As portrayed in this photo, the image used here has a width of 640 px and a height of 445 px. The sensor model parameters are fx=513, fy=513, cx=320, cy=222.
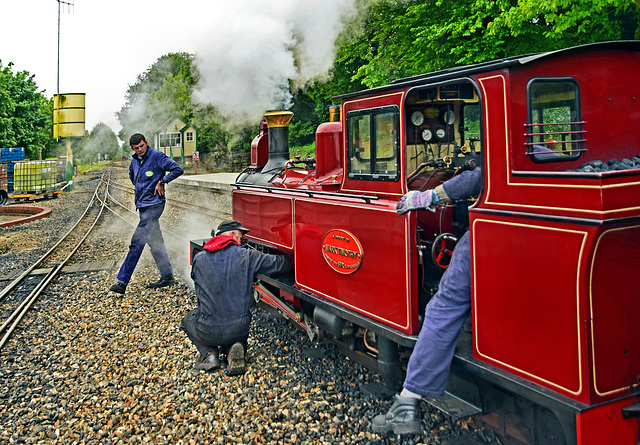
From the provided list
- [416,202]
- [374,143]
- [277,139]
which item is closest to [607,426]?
[416,202]

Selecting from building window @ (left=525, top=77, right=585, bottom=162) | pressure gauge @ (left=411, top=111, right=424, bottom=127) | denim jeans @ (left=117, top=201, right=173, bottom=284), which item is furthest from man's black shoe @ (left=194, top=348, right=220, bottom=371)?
building window @ (left=525, top=77, right=585, bottom=162)

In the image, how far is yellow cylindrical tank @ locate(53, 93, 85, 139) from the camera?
2820cm

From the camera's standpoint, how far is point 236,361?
4.50 m

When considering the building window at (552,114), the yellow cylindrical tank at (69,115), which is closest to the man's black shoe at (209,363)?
the building window at (552,114)

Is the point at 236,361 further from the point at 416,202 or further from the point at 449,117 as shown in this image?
the point at 449,117

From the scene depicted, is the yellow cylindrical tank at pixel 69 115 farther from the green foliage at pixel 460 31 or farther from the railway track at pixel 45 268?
the green foliage at pixel 460 31

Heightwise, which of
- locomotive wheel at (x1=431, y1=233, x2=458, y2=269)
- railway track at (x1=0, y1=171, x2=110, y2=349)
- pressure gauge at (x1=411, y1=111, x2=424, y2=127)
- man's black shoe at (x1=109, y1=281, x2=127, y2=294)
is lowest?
railway track at (x1=0, y1=171, x2=110, y2=349)

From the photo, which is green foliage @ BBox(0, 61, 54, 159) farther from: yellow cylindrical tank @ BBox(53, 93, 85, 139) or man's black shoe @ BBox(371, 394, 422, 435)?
man's black shoe @ BBox(371, 394, 422, 435)

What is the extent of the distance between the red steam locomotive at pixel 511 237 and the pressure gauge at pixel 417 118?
1 cm

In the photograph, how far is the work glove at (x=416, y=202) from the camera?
126 inches

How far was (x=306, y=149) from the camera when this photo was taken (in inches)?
1063

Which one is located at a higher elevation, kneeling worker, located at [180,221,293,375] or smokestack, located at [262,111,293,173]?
smokestack, located at [262,111,293,173]

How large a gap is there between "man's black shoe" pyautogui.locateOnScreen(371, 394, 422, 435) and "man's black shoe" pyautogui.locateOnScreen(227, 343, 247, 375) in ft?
5.29

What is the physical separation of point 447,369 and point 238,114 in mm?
8492
